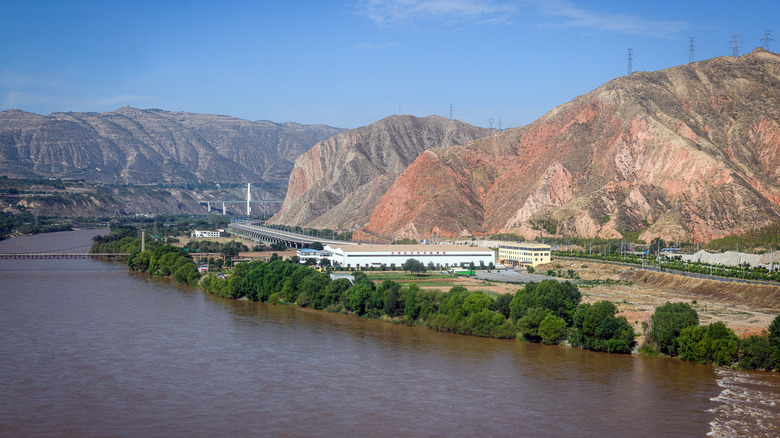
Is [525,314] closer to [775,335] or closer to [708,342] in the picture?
[708,342]

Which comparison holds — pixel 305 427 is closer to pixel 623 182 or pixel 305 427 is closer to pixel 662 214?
pixel 662 214

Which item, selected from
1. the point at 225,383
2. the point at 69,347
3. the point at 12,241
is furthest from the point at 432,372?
the point at 12,241

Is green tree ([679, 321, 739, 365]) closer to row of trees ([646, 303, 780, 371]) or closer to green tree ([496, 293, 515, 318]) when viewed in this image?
row of trees ([646, 303, 780, 371])

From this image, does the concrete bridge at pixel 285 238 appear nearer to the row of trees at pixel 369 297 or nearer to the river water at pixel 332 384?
the row of trees at pixel 369 297

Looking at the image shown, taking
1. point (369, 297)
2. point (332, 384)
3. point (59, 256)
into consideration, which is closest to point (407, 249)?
point (369, 297)

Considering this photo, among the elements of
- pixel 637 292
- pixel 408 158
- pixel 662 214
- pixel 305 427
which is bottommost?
pixel 305 427
